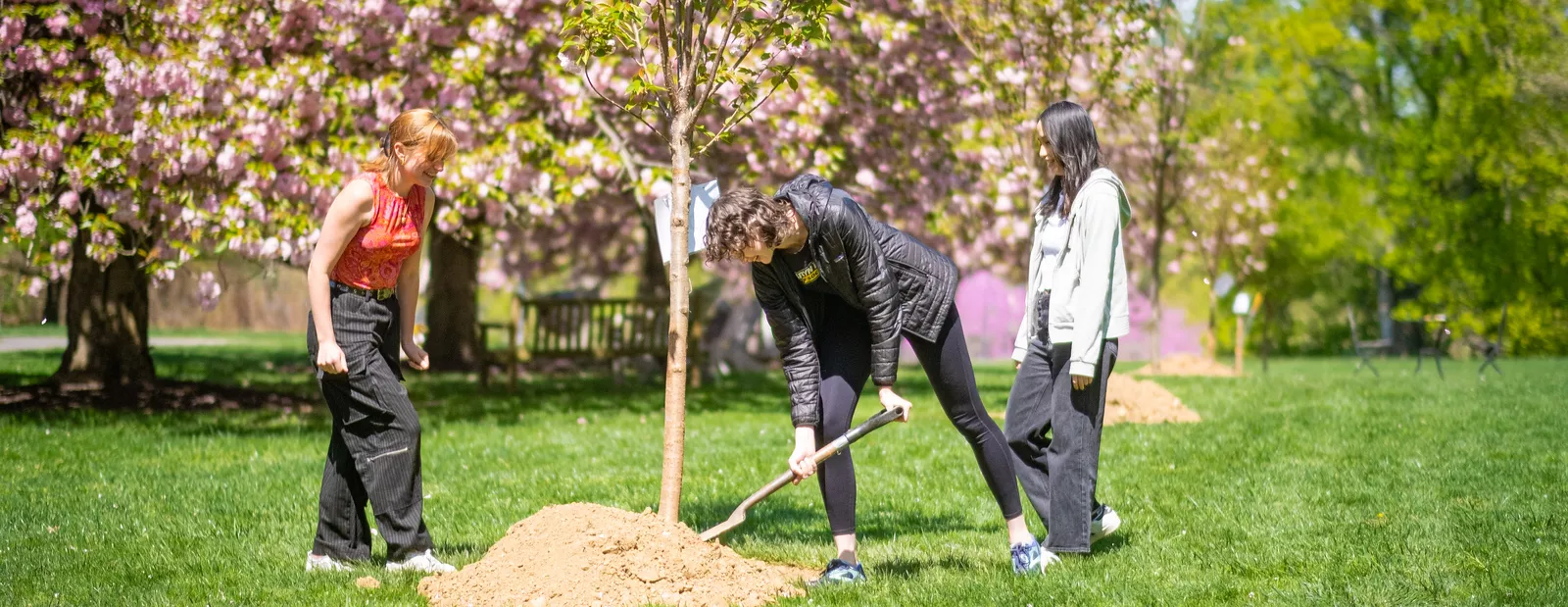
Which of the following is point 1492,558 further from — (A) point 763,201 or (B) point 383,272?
(B) point 383,272

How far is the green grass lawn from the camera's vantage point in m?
4.31

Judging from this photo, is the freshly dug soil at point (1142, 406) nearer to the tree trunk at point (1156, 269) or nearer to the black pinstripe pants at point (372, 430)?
the black pinstripe pants at point (372, 430)

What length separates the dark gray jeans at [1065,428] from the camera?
446cm

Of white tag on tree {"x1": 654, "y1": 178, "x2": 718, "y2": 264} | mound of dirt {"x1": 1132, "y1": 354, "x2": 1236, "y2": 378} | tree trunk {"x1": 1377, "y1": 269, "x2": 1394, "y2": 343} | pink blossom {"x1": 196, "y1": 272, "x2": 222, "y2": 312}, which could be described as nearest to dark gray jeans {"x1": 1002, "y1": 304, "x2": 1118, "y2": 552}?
white tag on tree {"x1": 654, "y1": 178, "x2": 718, "y2": 264}

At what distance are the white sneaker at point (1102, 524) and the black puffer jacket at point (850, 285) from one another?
1.10m

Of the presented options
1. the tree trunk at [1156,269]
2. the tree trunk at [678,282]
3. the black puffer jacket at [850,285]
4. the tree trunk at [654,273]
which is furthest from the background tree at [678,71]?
the tree trunk at [1156,269]

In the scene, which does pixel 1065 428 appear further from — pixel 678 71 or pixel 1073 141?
pixel 678 71

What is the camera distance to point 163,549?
5.06 meters

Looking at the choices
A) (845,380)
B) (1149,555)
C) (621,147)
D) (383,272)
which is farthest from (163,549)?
(621,147)

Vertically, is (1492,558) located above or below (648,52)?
below

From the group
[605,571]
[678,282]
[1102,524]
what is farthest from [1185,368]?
[605,571]

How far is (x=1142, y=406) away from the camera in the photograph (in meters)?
9.31

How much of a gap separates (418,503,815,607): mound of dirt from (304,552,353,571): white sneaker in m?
0.50

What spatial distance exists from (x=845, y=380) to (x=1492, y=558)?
7.72 feet
